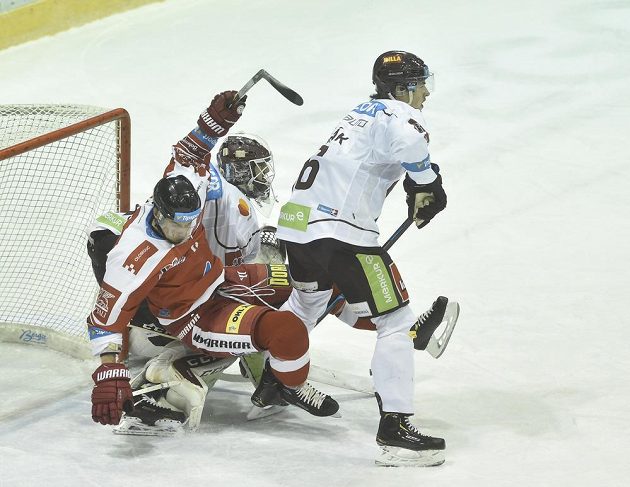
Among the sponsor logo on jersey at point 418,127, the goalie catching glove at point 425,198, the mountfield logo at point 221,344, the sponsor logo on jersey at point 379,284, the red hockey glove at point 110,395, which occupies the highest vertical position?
the sponsor logo on jersey at point 418,127

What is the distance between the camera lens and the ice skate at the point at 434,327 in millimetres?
3939

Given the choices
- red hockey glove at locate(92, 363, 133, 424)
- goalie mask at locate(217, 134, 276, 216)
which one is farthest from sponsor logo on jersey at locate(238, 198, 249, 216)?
red hockey glove at locate(92, 363, 133, 424)

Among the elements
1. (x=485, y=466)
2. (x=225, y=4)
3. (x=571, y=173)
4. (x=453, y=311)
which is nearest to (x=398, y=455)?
(x=485, y=466)

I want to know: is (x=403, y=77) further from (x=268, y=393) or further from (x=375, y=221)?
(x=268, y=393)

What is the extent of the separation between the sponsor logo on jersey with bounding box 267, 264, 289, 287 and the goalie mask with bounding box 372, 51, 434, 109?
73 centimetres

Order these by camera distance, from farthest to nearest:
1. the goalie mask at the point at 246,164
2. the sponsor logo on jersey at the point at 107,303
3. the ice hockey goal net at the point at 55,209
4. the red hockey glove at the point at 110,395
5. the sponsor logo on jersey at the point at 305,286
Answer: the ice hockey goal net at the point at 55,209 < the goalie mask at the point at 246,164 < the sponsor logo on jersey at the point at 305,286 < the sponsor logo on jersey at the point at 107,303 < the red hockey glove at the point at 110,395

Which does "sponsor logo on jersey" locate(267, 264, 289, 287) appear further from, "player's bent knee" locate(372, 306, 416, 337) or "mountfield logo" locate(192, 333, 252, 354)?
"player's bent knee" locate(372, 306, 416, 337)

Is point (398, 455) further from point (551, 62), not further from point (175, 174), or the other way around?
point (551, 62)

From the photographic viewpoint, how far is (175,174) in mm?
3502

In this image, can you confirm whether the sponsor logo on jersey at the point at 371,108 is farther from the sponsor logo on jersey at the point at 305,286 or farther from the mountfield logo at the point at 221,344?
the mountfield logo at the point at 221,344

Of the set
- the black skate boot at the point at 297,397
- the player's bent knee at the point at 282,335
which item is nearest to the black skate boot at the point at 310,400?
the black skate boot at the point at 297,397

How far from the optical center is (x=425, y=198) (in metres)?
3.42

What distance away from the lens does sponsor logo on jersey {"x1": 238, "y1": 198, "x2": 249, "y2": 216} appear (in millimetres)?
3936

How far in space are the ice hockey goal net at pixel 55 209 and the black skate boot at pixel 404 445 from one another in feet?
4.42
